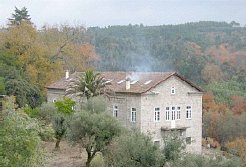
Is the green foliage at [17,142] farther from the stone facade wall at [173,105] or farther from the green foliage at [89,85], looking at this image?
the stone facade wall at [173,105]

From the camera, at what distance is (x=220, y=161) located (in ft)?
75.5

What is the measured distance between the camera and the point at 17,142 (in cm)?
1812

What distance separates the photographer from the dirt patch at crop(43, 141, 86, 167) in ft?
105

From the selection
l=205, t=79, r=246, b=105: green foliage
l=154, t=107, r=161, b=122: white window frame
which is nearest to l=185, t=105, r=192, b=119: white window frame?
l=154, t=107, r=161, b=122: white window frame

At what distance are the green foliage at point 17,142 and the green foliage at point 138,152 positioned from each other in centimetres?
719

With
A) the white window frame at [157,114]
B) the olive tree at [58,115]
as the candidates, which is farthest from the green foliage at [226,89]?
the olive tree at [58,115]

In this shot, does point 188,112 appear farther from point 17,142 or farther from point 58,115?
point 17,142

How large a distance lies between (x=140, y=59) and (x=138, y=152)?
7397 centimetres

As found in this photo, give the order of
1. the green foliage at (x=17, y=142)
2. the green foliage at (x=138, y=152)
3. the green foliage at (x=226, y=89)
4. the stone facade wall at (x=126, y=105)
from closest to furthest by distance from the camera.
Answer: the green foliage at (x=17, y=142)
the green foliage at (x=138, y=152)
the stone facade wall at (x=126, y=105)
the green foliage at (x=226, y=89)

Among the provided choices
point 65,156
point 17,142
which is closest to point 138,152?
point 17,142

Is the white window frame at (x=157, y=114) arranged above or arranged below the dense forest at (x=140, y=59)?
below

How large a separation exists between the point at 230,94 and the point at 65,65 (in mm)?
26160

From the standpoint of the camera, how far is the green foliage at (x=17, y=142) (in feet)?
58.9

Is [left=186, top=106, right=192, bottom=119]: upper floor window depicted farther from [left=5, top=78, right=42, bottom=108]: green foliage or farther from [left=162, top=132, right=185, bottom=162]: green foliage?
[left=162, top=132, right=185, bottom=162]: green foliage
